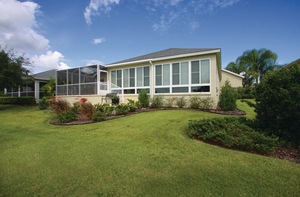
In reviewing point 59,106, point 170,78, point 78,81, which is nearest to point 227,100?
point 170,78

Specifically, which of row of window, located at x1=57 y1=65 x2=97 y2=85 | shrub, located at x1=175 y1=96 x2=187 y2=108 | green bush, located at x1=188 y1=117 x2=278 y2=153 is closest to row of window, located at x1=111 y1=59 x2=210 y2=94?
shrub, located at x1=175 y1=96 x2=187 y2=108

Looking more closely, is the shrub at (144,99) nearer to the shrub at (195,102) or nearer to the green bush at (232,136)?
the shrub at (195,102)

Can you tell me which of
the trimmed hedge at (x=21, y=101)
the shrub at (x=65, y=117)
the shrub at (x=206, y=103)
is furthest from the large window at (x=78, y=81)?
the shrub at (x=206, y=103)

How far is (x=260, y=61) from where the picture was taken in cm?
2947

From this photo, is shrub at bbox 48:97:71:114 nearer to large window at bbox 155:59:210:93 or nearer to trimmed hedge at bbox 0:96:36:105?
large window at bbox 155:59:210:93

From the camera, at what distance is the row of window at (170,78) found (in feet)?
33.5

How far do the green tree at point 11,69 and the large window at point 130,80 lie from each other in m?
9.81

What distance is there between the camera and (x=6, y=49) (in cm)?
1466

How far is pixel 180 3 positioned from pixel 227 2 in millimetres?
3434

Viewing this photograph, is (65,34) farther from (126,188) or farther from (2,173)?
(126,188)

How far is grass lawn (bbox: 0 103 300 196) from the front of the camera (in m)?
2.30

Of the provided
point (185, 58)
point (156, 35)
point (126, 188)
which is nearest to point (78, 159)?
point (126, 188)

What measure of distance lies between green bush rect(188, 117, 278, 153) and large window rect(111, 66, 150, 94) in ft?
26.8

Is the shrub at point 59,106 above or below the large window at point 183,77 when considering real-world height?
below
